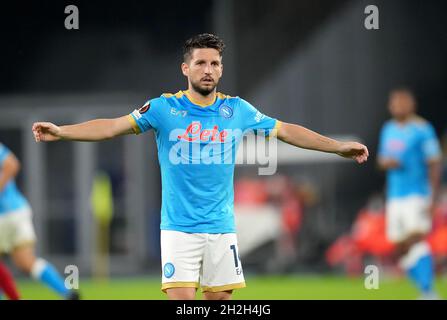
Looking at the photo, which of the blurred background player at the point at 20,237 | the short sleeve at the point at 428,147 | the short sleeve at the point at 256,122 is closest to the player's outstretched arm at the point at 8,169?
the blurred background player at the point at 20,237

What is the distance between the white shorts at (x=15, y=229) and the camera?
1031 centimetres

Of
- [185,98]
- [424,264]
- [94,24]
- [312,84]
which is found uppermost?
[94,24]

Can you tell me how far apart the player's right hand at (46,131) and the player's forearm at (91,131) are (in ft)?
0.22

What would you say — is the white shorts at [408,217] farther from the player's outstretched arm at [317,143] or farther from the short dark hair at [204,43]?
the short dark hair at [204,43]

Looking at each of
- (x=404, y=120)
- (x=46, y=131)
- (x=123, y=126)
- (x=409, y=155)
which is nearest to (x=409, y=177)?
(x=409, y=155)

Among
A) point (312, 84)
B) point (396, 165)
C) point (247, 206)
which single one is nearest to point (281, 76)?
point (312, 84)

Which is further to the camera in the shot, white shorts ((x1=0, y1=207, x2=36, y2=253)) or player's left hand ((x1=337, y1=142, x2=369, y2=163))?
white shorts ((x1=0, y1=207, x2=36, y2=253))

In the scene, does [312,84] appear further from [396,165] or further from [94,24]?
[396,165]

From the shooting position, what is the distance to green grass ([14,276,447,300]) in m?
11.8

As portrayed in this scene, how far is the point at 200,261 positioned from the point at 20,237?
168 inches

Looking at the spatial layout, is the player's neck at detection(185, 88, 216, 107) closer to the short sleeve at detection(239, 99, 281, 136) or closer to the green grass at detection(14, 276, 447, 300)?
the short sleeve at detection(239, 99, 281, 136)

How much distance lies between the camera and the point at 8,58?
1855cm

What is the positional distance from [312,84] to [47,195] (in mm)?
5075

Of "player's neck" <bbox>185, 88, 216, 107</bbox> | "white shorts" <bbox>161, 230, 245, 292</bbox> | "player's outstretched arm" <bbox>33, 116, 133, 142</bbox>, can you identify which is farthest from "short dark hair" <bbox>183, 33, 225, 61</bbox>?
"white shorts" <bbox>161, 230, 245, 292</bbox>
